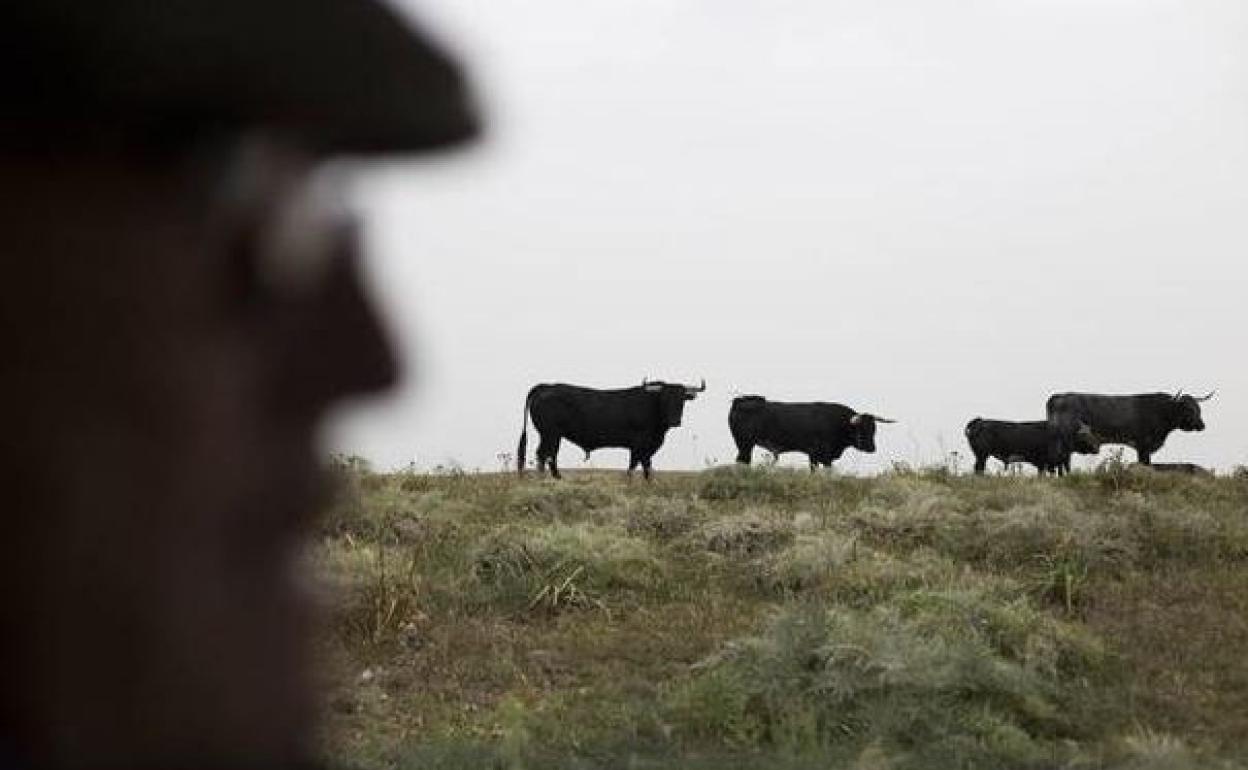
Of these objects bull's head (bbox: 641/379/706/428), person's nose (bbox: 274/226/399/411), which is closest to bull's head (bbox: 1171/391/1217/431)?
bull's head (bbox: 641/379/706/428)

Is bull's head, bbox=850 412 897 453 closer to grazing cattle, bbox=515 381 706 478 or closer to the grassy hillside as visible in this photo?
grazing cattle, bbox=515 381 706 478

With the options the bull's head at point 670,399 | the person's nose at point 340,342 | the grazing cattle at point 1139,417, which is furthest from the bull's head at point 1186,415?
the person's nose at point 340,342

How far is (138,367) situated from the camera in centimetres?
122

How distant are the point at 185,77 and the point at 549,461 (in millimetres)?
25854

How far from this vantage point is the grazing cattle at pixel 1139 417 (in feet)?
105

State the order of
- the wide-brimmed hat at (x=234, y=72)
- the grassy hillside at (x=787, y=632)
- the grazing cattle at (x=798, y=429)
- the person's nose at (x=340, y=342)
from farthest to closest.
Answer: the grazing cattle at (x=798, y=429) < the grassy hillside at (x=787, y=632) < the person's nose at (x=340, y=342) < the wide-brimmed hat at (x=234, y=72)

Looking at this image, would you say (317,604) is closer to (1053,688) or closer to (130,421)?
(130,421)

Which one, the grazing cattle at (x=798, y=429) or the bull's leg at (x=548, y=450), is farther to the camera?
the grazing cattle at (x=798, y=429)

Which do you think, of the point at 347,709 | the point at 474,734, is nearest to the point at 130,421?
the point at 474,734

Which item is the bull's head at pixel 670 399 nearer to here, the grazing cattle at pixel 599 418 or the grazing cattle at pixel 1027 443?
the grazing cattle at pixel 599 418

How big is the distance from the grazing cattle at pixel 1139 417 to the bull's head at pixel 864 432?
14.3 feet

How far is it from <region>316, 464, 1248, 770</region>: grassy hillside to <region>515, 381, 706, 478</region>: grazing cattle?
10127 millimetres

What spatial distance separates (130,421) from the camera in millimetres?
1209

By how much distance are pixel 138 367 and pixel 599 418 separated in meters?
25.8
